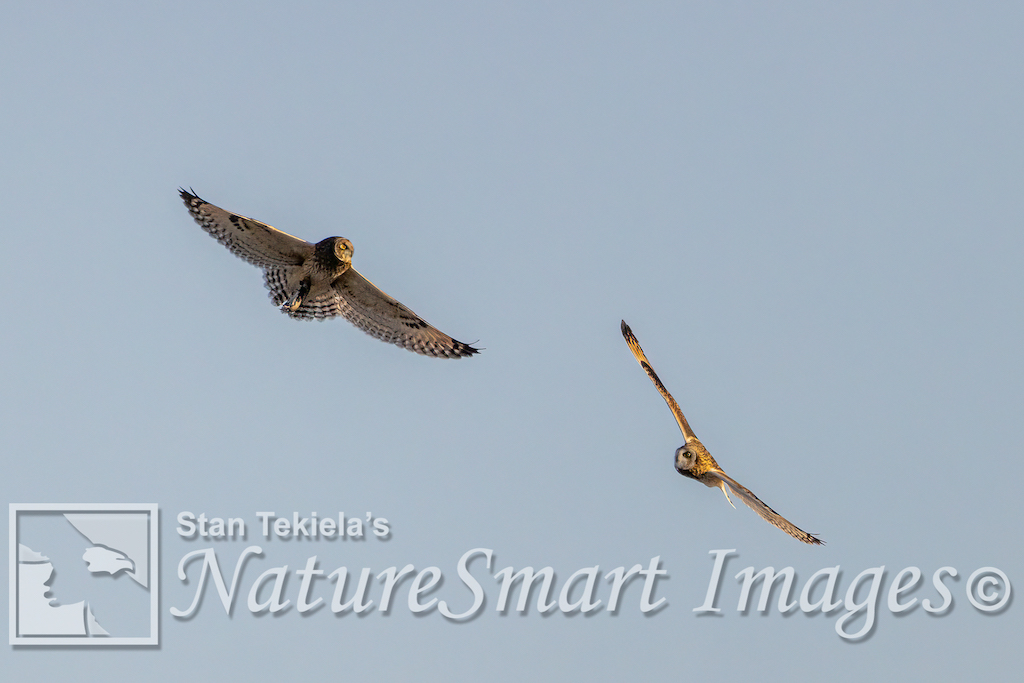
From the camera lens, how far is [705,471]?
66.3 ft

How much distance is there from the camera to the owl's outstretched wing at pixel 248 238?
2042 cm

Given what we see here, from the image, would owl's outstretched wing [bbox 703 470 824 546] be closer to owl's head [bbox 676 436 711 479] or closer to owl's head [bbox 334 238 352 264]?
owl's head [bbox 676 436 711 479]

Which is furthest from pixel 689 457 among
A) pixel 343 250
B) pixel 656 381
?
pixel 343 250

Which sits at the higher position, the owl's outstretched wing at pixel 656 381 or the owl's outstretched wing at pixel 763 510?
the owl's outstretched wing at pixel 656 381

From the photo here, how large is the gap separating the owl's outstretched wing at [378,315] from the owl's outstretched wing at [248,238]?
665 mm

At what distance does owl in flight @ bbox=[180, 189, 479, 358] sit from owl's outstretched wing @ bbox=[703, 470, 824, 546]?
14.4ft

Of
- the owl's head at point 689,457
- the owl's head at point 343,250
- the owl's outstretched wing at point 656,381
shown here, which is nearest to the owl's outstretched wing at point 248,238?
the owl's head at point 343,250

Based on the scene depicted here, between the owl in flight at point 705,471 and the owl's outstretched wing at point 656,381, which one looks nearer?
the owl in flight at point 705,471

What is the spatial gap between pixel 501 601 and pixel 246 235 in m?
7.86

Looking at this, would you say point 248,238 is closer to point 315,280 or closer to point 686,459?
point 315,280

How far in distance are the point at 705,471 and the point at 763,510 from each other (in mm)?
1106

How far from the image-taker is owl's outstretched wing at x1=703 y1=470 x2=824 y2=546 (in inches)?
754

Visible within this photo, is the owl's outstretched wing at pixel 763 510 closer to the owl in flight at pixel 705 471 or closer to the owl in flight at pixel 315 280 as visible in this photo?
the owl in flight at pixel 705 471

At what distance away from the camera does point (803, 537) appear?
19.8m
